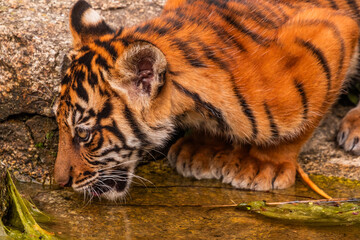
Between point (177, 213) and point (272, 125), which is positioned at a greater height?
point (272, 125)

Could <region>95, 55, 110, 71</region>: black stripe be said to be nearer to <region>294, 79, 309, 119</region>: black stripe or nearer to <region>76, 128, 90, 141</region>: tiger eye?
<region>76, 128, 90, 141</region>: tiger eye

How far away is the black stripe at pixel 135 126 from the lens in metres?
2.97

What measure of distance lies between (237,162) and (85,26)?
4.14ft

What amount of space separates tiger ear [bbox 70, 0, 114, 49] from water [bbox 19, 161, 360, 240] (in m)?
0.90

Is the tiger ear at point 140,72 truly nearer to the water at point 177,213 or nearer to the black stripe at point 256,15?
the water at point 177,213

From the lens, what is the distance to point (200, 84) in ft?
9.68

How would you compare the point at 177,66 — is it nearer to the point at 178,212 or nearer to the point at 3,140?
the point at 178,212

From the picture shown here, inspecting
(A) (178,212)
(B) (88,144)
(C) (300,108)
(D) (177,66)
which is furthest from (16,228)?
(C) (300,108)

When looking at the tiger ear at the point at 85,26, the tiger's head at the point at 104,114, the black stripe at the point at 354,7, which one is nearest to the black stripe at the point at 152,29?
the tiger's head at the point at 104,114

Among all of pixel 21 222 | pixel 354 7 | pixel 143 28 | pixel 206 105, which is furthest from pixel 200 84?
pixel 354 7

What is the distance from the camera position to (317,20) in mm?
3350

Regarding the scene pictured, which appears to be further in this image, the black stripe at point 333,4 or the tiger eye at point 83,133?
the black stripe at point 333,4

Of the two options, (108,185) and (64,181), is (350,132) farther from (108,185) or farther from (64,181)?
(64,181)

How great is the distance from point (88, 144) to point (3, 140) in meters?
0.80
